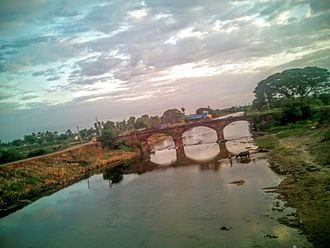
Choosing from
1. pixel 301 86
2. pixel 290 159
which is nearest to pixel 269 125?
pixel 301 86

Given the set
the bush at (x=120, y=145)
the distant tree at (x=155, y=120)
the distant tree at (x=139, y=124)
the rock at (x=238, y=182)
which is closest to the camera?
the rock at (x=238, y=182)

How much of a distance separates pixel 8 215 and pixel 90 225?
11.6 meters

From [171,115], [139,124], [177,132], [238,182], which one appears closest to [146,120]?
[139,124]

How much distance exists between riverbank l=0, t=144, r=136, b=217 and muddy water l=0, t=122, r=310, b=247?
11.4 feet

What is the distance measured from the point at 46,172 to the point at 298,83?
4994 centimetres

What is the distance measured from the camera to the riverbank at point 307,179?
14812 mm

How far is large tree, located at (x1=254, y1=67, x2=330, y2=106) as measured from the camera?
6488cm

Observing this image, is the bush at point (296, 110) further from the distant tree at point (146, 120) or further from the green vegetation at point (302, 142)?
the distant tree at point (146, 120)

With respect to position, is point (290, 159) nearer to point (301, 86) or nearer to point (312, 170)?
point (312, 170)

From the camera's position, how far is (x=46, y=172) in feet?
144

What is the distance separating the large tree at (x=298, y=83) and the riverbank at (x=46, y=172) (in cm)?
3390

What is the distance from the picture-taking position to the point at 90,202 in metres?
29.7

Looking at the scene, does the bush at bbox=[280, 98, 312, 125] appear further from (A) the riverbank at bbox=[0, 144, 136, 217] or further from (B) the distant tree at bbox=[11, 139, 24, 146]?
(B) the distant tree at bbox=[11, 139, 24, 146]

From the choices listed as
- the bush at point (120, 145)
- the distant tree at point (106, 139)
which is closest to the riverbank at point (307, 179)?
the bush at point (120, 145)
